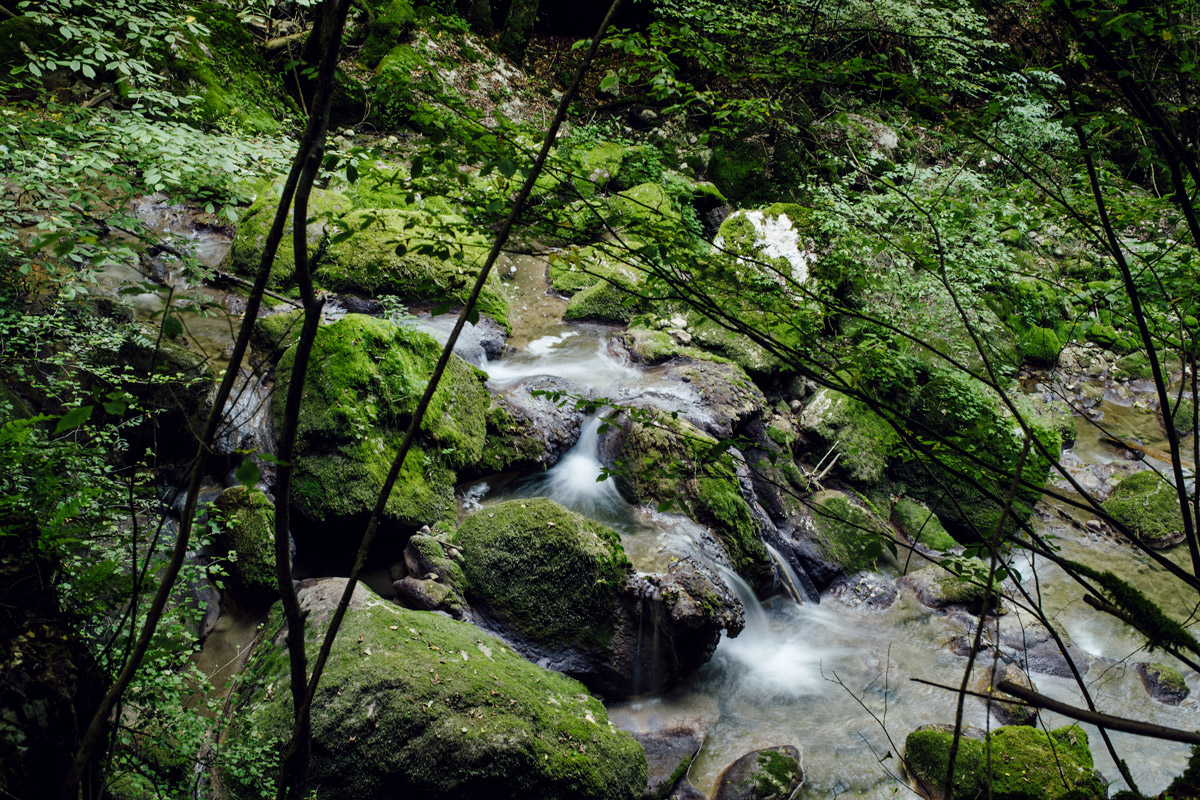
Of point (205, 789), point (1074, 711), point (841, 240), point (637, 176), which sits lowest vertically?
point (205, 789)

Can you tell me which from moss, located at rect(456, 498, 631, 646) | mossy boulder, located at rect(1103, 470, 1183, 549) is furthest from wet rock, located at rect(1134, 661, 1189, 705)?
moss, located at rect(456, 498, 631, 646)

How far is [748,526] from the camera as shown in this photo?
22.1ft

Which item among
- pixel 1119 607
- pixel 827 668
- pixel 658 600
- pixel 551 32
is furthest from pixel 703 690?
pixel 551 32

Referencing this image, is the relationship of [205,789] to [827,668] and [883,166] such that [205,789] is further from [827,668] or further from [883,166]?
[883,166]

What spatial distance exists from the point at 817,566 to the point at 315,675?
22.5 ft

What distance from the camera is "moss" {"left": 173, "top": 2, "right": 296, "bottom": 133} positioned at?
8.26 m

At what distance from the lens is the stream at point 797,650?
5031 mm

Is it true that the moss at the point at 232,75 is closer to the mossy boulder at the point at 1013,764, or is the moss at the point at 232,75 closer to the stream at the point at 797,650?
the stream at the point at 797,650

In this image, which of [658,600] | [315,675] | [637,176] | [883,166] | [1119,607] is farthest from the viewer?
[883,166]

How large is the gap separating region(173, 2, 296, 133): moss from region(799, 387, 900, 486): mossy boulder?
8.16 metres

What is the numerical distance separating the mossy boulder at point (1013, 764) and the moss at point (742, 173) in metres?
10.7

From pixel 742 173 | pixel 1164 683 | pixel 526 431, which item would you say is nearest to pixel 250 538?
pixel 526 431

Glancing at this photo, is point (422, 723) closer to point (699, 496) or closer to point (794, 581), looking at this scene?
point (699, 496)

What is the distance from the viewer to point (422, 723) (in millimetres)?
3406
